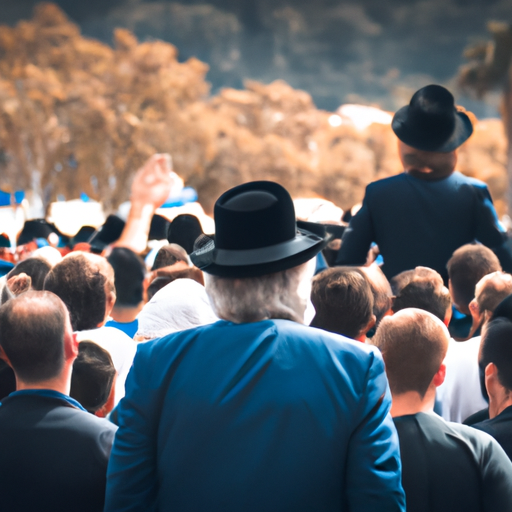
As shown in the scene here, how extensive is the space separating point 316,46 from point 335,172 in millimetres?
29613

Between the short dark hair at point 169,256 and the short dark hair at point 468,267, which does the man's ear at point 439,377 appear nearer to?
the short dark hair at point 468,267

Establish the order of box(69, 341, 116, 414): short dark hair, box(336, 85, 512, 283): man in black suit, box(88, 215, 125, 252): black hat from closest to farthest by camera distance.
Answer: box(69, 341, 116, 414): short dark hair
box(336, 85, 512, 283): man in black suit
box(88, 215, 125, 252): black hat

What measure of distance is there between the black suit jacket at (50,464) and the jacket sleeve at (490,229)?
240 centimetres

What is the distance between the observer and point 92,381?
2.57 metres

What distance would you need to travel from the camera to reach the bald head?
219 cm

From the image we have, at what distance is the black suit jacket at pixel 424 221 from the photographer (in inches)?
150

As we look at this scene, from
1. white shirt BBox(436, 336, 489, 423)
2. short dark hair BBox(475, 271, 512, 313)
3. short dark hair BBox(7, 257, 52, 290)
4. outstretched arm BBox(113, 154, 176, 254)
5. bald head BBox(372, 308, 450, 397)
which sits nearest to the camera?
bald head BBox(372, 308, 450, 397)

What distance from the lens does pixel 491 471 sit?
194cm

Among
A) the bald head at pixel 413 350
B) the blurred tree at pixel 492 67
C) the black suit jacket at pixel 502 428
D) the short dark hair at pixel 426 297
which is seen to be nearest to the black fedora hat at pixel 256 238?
the bald head at pixel 413 350

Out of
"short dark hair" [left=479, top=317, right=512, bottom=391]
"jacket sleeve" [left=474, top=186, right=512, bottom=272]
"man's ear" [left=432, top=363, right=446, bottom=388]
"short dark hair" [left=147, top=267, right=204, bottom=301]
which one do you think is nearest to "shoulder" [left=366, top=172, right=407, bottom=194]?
"jacket sleeve" [left=474, top=186, right=512, bottom=272]

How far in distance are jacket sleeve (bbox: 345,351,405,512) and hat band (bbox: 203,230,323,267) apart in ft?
0.96

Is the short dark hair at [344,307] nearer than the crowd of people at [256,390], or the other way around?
the crowd of people at [256,390]

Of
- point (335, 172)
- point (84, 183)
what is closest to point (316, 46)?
point (335, 172)

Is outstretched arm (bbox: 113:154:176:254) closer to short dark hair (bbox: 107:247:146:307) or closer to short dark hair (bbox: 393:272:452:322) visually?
short dark hair (bbox: 107:247:146:307)
